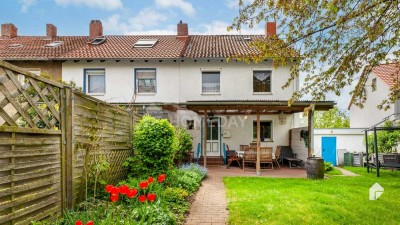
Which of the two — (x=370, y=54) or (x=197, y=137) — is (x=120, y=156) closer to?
(x=370, y=54)

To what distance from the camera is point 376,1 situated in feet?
15.9

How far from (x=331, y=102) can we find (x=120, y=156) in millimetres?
8773

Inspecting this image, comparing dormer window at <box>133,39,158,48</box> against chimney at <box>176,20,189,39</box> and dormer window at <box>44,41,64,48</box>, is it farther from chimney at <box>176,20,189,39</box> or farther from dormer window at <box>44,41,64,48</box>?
dormer window at <box>44,41,64,48</box>

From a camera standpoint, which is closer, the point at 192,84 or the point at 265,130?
the point at 192,84

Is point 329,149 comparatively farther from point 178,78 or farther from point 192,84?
point 178,78

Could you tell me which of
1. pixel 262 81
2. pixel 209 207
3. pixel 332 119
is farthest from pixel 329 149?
pixel 332 119

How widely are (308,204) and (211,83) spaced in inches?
442

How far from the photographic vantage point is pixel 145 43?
62.2ft

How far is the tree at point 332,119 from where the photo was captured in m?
36.4

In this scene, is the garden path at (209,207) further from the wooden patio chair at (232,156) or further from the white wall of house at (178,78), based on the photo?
the white wall of house at (178,78)

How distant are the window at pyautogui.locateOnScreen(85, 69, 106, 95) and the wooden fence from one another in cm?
1121

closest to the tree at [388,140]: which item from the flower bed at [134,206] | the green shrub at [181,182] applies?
the green shrub at [181,182]

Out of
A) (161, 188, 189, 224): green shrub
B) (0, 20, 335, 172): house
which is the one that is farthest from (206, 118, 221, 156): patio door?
(161, 188, 189, 224): green shrub

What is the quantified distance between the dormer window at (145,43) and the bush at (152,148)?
11.6 m
